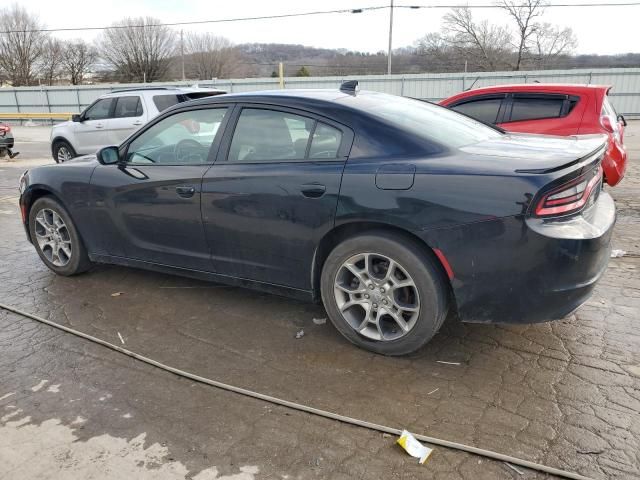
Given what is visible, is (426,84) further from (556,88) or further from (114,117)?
(556,88)

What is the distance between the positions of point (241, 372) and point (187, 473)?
0.88 metres

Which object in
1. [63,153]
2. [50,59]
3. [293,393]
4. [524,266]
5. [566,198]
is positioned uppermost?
[50,59]

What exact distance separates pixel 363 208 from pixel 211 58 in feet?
253

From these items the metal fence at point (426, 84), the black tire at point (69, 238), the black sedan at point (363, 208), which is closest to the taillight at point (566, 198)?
the black sedan at point (363, 208)

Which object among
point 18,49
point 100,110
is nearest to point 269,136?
point 100,110

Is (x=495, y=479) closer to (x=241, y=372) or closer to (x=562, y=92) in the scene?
(x=241, y=372)

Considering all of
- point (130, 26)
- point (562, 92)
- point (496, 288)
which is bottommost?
point (496, 288)

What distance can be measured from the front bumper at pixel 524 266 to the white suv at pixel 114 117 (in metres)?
8.60

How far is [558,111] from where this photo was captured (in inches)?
264

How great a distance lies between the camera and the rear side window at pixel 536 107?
6.71 meters

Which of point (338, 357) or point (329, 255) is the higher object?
point (329, 255)

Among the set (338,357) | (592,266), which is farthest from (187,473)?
(592,266)

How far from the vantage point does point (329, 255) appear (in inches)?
131

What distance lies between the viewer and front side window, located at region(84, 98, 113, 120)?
1161 centimetres
